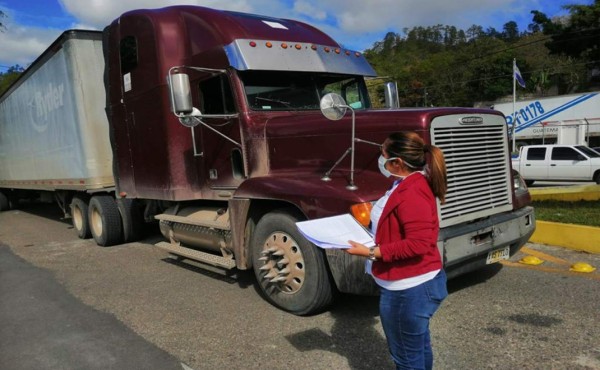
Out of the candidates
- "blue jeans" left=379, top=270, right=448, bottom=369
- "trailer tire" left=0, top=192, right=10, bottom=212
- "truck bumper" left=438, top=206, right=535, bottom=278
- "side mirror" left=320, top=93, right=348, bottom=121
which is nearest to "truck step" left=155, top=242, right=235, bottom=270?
"side mirror" left=320, top=93, right=348, bottom=121

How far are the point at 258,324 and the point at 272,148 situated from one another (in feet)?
5.84

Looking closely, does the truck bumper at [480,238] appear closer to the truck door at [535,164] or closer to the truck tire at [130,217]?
the truck tire at [130,217]

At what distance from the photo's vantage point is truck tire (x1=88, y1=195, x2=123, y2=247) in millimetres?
8344

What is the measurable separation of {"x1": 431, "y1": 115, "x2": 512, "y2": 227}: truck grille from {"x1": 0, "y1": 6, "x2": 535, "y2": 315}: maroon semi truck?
0.05 feet

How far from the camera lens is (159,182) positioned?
21.8ft

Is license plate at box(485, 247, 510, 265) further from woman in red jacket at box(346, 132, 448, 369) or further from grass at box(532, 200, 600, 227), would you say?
grass at box(532, 200, 600, 227)

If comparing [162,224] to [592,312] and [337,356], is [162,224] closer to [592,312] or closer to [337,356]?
[337,356]

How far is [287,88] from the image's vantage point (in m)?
5.51

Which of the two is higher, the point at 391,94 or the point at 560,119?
the point at 391,94

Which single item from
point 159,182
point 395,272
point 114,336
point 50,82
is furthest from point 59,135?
point 395,272

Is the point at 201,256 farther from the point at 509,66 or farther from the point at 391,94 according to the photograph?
the point at 509,66

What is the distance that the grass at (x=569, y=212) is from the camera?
23.7 feet

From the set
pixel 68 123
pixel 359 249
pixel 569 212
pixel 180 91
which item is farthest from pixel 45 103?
pixel 569 212

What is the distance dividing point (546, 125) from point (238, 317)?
30.4 meters
